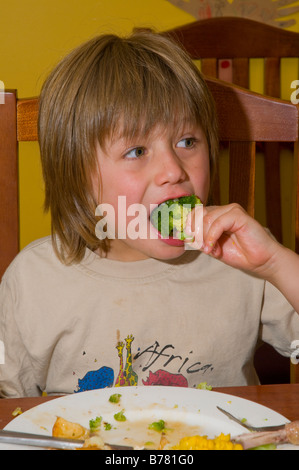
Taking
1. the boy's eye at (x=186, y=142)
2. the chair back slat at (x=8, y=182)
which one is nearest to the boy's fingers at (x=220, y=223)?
the boy's eye at (x=186, y=142)

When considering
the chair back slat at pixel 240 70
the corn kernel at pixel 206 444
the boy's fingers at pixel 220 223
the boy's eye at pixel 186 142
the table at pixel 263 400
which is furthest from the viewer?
the chair back slat at pixel 240 70

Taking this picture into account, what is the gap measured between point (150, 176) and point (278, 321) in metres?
0.38

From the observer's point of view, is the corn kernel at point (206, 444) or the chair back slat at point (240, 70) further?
the chair back slat at point (240, 70)

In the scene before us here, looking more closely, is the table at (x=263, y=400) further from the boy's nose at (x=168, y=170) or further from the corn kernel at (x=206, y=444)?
the boy's nose at (x=168, y=170)

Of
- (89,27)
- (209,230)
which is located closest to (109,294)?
(209,230)

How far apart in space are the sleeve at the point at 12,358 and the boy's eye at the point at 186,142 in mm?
420

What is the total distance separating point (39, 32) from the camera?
2.43 metres

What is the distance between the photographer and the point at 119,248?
1.20 m

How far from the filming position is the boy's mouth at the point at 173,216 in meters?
0.99

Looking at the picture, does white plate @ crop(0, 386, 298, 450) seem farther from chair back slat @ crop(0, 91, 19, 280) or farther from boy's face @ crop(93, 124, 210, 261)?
chair back slat @ crop(0, 91, 19, 280)

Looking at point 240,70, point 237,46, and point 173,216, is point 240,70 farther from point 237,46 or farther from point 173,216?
point 173,216

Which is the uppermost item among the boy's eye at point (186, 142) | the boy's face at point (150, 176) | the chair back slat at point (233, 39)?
the chair back slat at point (233, 39)

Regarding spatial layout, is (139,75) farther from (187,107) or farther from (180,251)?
(180,251)

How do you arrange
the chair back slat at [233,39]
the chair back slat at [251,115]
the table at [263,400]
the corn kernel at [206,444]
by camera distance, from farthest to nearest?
the chair back slat at [233,39] → the chair back slat at [251,115] → the table at [263,400] → the corn kernel at [206,444]
